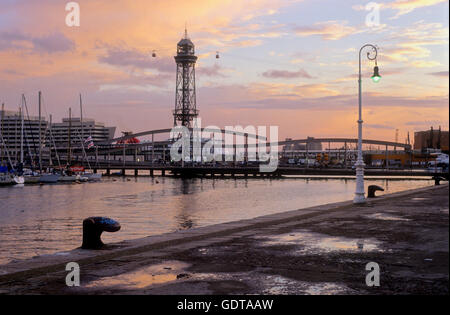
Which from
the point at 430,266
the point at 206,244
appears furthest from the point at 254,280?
the point at 206,244

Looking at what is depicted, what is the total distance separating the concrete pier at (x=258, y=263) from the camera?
9.59m

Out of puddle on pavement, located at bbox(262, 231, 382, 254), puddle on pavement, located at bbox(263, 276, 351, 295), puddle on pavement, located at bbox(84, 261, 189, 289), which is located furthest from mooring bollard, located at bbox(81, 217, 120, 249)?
puddle on pavement, located at bbox(263, 276, 351, 295)

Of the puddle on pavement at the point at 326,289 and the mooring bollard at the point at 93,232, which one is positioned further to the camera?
the mooring bollard at the point at 93,232

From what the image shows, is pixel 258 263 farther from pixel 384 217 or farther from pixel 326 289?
pixel 384 217

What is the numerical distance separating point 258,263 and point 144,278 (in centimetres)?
265

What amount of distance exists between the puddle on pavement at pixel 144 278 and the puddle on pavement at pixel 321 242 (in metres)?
3.55

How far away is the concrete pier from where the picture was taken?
378 inches

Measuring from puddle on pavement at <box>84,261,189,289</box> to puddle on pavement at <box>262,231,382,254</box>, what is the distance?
3552 mm

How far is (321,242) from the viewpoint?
14.8 metres

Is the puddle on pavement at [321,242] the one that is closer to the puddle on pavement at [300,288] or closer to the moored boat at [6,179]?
the puddle on pavement at [300,288]

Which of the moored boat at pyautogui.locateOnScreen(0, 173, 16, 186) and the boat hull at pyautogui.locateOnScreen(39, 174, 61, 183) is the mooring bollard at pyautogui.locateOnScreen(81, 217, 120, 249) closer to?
the moored boat at pyautogui.locateOnScreen(0, 173, 16, 186)

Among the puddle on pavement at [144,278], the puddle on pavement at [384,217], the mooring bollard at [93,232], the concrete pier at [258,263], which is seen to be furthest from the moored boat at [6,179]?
the puddle on pavement at [144,278]
